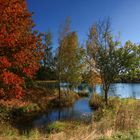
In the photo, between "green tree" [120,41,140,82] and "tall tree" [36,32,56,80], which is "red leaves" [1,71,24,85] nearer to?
"green tree" [120,41,140,82]

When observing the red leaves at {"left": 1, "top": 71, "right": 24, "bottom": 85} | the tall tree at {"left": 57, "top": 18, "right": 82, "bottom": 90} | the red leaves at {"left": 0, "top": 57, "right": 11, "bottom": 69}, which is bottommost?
the red leaves at {"left": 1, "top": 71, "right": 24, "bottom": 85}

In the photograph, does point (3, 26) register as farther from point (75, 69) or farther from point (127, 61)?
point (75, 69)

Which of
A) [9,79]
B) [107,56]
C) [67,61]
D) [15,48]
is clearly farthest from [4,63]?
[67,61]

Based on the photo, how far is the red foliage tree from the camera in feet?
40.4

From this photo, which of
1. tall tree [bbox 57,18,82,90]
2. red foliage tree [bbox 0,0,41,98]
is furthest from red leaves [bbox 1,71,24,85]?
tall tree [bbox 57,18,82,90]

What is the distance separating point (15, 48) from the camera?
43.4ft

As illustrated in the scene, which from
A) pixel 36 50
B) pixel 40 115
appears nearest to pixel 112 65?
pixel 40 115

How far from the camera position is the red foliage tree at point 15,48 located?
Result: 1230 centimetres

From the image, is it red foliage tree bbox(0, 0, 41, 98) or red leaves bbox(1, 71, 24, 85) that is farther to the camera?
red foliage tree bbox(0, 0, 41, 98)

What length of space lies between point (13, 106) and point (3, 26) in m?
12.2

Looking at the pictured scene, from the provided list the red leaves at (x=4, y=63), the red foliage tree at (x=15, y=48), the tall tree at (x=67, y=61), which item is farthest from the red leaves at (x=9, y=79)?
the tall tree at (x=67, y=61)

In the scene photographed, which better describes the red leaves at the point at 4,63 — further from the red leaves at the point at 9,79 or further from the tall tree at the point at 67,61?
the tall tree at the point at 67,61

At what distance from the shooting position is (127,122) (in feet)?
41.1

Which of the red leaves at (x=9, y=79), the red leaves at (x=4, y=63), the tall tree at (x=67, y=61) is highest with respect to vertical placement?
the tall tree at (x=67, y=61)
